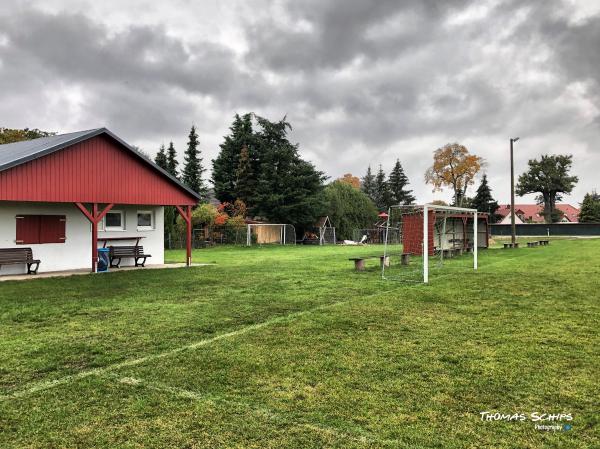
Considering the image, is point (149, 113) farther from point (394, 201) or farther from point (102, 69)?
point (394, 201)

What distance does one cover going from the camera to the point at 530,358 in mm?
5320

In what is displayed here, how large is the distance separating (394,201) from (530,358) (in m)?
69.9

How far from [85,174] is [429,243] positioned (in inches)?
542

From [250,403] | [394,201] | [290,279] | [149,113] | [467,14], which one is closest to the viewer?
[250,403]

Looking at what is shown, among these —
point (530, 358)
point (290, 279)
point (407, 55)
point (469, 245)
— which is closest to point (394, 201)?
point (469, 245)

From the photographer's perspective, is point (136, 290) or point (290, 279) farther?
point (290, 279)

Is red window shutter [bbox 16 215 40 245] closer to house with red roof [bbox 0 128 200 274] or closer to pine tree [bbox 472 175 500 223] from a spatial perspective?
house with red roof [bbox 0 128 200 274]

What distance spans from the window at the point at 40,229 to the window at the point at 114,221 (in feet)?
5.74

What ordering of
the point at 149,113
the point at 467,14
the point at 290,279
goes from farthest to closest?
the point at 149,113
the point at 467,14
the point at 290,279

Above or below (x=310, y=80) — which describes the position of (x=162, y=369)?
below

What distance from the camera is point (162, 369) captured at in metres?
4.98

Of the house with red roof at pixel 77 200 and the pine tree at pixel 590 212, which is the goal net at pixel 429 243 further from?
the pine tree at pixel 590 212

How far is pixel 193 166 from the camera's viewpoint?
174 ft

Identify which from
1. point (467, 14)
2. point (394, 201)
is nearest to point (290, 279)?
point (467, 14)
